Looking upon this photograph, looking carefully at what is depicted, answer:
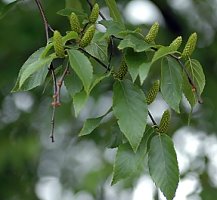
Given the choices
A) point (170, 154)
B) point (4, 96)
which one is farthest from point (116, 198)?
point (170, 154)

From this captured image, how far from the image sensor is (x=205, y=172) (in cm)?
398

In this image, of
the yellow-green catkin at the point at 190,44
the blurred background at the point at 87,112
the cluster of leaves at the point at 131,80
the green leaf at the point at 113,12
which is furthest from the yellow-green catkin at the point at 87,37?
the blurred background at the point at 87,112

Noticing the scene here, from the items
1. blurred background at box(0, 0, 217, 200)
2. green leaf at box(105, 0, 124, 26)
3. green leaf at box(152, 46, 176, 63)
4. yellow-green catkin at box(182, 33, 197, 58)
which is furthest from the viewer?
blurred background at box(0, 0, 217, 200)

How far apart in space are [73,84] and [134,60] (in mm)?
157

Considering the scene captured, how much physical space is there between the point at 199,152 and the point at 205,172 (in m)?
0.44

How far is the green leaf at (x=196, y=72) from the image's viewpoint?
62.6 inches

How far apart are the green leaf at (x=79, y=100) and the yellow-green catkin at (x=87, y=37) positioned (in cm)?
10

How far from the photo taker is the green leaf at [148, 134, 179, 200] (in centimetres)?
155

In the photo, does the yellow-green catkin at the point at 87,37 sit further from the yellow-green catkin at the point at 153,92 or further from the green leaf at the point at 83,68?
the yellow-green catkin at the point at 153,92

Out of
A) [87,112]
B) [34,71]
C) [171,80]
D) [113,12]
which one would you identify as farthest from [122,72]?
[87,112]

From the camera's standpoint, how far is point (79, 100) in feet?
5.03

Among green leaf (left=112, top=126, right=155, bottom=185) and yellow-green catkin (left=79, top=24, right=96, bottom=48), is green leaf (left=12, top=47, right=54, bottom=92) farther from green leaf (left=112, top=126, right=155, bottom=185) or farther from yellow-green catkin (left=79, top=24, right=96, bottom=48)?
green leaf (left=112, top=126, right=155, bottom=185)

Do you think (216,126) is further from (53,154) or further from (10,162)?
(53,154)

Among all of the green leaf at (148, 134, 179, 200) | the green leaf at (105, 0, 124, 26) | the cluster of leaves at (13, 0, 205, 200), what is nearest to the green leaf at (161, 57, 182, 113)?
the cluster of leaves at (13, 0, 205, 200)
